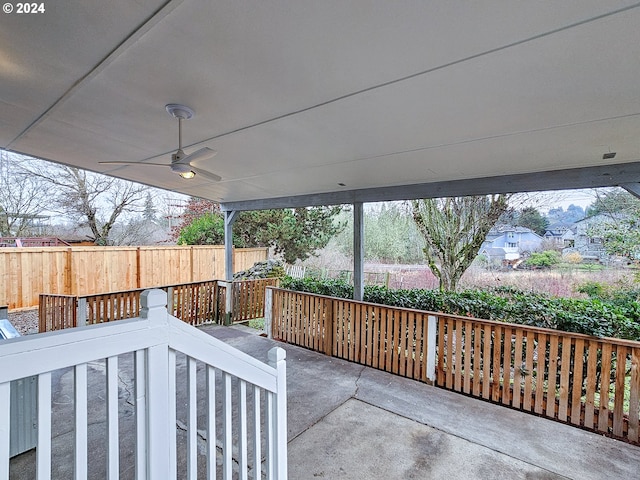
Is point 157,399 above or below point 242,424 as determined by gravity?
above

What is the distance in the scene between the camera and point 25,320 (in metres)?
5.96

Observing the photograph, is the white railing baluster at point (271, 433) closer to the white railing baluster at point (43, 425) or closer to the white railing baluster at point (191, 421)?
the white railing baluster at point (191, 421)

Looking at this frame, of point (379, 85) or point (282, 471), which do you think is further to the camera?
point (379, 85)

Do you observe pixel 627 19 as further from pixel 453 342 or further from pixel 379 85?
pixel 453 342

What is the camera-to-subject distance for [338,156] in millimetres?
3457

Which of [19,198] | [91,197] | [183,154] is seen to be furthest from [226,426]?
[19,198]

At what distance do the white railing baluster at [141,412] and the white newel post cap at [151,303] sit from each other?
0.11 meters

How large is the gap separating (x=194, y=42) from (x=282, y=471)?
2309 millimetres

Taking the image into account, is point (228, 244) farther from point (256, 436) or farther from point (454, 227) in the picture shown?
point (256, 436)

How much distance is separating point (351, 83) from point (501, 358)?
3.21 meters

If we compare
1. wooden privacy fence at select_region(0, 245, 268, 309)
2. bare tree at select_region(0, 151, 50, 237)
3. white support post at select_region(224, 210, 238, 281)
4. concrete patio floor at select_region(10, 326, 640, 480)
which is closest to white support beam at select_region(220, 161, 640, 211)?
white support post at select_region(224, 210, 238, 281)

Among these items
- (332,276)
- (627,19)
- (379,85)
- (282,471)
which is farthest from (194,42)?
(332,276)

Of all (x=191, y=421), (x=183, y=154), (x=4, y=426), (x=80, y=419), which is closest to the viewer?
(x=4, y=426)

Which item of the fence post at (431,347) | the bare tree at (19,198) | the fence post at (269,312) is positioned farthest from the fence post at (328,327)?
the bare tree at (19,198)
